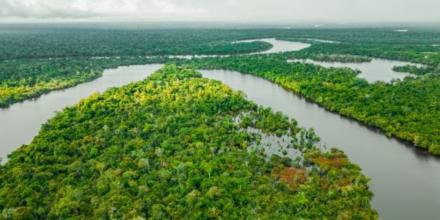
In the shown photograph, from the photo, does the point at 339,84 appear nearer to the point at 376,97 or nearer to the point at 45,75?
the point at 376,97

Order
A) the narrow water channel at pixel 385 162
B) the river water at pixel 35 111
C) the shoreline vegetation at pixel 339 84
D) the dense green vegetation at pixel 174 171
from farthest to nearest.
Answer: the river water at pixel 35 111 → the shoreline vegetation at pixel 339 84 → the narrow water channel at pixel 385 162 → the dense green vegetation at pixel 174 171

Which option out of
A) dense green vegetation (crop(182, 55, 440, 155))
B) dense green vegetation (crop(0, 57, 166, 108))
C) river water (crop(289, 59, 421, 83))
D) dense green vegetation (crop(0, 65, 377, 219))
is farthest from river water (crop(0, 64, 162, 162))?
river water (crop(289, 59, 421, 83))

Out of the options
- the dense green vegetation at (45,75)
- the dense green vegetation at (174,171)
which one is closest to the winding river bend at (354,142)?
the dense green vegetation at (45,75)

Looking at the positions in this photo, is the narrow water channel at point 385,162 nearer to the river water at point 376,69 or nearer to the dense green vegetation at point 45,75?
the river water at point 376,69

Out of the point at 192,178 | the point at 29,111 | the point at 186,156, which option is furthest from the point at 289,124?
the point at 29,111

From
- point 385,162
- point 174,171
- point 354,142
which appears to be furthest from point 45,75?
point 385,162

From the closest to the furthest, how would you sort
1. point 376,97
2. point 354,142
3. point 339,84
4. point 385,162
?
point 385,162
point 354,142
point 376,97
point 339,84
